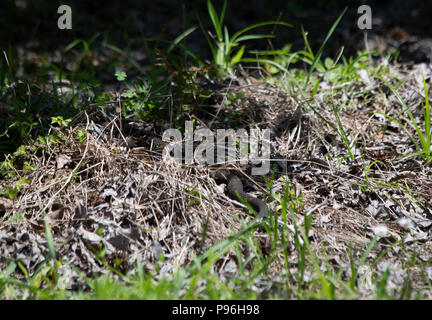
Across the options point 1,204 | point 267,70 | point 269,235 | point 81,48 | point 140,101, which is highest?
point 81,48

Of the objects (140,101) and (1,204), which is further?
(140,101)

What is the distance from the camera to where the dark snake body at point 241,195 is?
9.23 feet

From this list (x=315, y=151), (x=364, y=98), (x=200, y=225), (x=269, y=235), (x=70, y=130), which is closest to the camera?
(x=269, y=235)

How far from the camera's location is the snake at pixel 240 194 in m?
2.82

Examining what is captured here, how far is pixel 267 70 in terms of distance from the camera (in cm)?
439

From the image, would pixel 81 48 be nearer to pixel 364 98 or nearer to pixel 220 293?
pixel 364 98

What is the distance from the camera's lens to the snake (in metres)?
2.82

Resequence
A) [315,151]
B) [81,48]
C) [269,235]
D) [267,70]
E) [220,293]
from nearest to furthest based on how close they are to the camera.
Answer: [220,293] → [269,235] → [315,151] → [267,70] → [81,48]

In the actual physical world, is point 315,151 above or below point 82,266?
above

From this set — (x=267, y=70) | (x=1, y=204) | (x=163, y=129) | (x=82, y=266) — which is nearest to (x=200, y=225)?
(x=82, y=266)

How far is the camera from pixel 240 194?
10.0 ft

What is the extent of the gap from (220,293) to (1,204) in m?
1.67

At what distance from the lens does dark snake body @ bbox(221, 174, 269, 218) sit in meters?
2.81

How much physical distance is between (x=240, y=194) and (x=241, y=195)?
0.5 inches
